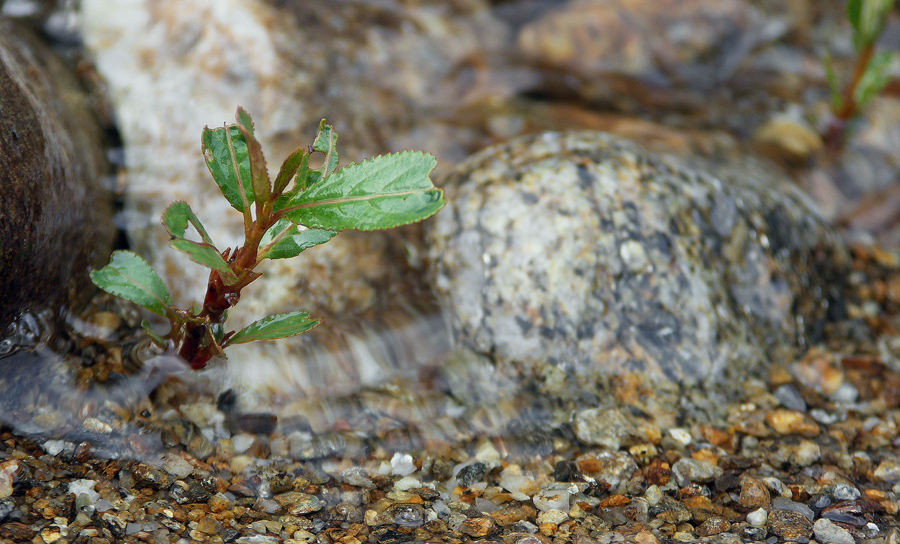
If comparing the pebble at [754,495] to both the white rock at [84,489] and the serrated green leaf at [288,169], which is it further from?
the white rock at [84,489]

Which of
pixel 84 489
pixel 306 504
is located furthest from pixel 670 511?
pixel 84 489

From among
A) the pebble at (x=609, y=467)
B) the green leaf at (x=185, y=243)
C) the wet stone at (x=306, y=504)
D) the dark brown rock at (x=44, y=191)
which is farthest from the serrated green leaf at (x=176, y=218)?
the pebble at (x=609, y=467)

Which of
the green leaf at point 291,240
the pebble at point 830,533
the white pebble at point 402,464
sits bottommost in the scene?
the pebble at point 830,533

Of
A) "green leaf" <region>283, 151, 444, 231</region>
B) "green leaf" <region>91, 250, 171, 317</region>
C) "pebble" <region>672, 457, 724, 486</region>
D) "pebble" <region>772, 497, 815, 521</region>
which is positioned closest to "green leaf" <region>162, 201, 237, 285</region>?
"green leaf" <region>283, 151, 444, 231</region>

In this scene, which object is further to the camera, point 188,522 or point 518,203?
point 518,203

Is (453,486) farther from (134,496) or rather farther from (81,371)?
(81,371)

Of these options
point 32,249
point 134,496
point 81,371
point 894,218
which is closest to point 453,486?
point 134,496
